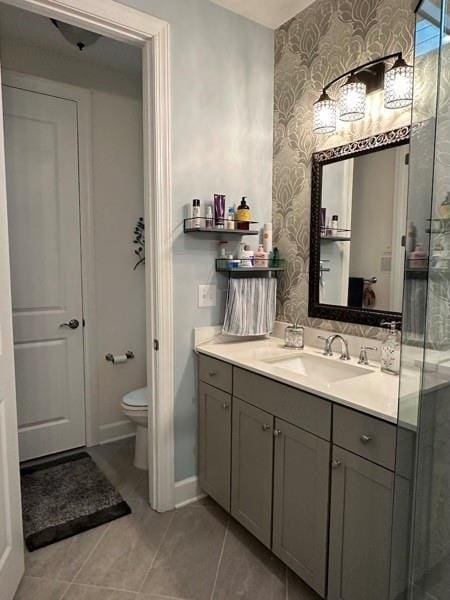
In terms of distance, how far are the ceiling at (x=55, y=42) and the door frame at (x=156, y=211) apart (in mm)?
696

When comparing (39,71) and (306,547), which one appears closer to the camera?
(306,547)

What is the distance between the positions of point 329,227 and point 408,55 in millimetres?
786

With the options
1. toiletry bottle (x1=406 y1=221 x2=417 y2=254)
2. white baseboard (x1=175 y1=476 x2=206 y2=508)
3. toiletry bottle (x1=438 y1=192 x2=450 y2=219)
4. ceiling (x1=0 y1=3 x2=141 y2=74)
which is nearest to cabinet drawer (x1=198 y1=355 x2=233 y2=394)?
white baseboard (x1=175 y1=476 x2=206 y2=508)

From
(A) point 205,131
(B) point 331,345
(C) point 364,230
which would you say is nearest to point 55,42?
(A) point 205,131

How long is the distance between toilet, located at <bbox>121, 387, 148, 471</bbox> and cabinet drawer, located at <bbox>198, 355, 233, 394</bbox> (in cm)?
54

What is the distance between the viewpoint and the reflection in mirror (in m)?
1.69

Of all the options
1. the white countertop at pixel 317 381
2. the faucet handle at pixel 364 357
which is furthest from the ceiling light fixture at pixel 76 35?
the faucet handle at pixel 364 357

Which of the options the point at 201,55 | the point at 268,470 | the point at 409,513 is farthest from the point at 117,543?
the point at 201,55

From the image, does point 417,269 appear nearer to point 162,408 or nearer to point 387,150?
point 387,150

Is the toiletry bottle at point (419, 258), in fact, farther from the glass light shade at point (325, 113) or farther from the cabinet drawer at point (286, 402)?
the glass light shade at point (325, 113)

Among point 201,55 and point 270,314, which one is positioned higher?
point 201,55

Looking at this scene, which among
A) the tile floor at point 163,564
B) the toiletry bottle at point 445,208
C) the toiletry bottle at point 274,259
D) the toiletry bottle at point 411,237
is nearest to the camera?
the toiletry bottle at point 445,208

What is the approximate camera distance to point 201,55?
2018mm

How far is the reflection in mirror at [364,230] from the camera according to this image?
1.69 metres
